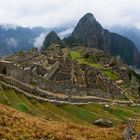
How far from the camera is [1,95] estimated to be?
70000 mm

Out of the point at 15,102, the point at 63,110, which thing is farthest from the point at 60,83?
the point at 15,102

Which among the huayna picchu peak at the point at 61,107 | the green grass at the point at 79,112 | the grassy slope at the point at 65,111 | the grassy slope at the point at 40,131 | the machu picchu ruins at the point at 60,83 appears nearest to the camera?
the grassy slope at the point at 40,131

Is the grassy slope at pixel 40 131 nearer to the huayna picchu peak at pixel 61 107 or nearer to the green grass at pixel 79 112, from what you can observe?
the huayna picchu peak at pixel 61 107

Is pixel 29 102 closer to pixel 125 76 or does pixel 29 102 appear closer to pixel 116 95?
pixel 116 95

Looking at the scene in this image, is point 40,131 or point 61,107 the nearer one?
point 40,131

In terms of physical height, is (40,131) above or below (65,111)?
above

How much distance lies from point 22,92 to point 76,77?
4724 cm

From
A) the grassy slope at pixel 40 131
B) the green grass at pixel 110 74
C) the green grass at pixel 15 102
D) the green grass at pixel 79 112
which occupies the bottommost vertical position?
the green grass at pixel 79 112

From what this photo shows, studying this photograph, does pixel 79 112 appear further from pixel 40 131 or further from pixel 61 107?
Answer: pixel 40 131

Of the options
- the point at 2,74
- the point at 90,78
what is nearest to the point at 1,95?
the point at 2,74

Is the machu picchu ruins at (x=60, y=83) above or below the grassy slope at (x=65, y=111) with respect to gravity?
above

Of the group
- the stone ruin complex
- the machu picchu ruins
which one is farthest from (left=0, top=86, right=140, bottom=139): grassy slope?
the stone ruin complex

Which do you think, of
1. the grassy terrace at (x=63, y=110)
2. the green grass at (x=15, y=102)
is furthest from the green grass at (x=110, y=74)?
the green grass at (x=15, y=102)

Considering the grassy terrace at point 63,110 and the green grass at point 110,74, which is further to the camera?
the green grass at point 110,74
